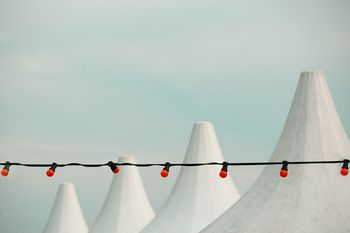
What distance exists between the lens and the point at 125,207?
36.9 metres

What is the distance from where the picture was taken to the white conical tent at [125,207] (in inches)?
1436

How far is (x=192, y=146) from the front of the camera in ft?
109

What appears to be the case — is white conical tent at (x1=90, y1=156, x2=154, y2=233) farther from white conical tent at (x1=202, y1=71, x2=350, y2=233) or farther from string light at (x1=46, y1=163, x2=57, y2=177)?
string light at (x1=46, y1=163, x2=57, y2=177)

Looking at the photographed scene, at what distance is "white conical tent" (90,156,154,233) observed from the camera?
3647 cm

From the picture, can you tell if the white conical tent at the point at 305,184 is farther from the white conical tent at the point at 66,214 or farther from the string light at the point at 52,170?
the white conical tent at the point at 66,214

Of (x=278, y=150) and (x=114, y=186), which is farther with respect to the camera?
Answer: (x=114, y=186)

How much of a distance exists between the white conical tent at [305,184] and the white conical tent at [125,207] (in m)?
13.2

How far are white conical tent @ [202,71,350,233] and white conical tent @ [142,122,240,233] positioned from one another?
7614 mm

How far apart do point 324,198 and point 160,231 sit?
33.4 feet

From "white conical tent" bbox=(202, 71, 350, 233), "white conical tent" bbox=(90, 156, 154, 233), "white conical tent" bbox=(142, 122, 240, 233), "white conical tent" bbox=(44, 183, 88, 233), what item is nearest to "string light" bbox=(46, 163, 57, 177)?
"white conical tent" bbox=(202, 71, 350, 233)

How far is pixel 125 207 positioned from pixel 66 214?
228 inches

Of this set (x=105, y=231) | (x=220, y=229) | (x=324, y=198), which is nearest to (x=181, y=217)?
(x=105, y=231)

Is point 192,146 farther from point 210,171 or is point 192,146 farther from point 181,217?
point 181,217

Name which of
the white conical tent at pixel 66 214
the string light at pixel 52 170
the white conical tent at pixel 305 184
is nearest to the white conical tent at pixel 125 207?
the white conical tent at pixel 66 214
